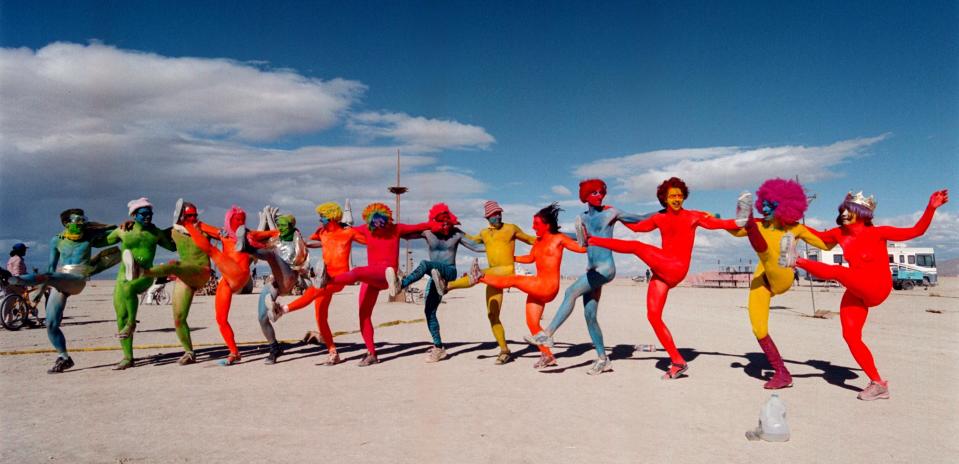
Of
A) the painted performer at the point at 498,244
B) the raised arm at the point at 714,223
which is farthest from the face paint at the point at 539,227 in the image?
the raised arm at the point at 714,223

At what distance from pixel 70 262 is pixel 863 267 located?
11372 millimetres

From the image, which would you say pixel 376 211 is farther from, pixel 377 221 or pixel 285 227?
pixel 285 227

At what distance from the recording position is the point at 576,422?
224 inches

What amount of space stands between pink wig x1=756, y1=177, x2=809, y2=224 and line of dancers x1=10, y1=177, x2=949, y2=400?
0.01m

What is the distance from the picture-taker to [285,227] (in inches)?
377

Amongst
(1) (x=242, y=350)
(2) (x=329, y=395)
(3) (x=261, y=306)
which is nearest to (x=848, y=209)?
(2) (x=329, y=395)

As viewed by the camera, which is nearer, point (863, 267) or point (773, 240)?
point (863, 267)

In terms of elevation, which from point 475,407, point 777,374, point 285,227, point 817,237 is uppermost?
point 285,227

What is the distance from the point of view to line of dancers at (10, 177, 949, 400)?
680 centimetres

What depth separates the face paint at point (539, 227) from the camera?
8.58 metres

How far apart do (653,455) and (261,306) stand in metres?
6.85

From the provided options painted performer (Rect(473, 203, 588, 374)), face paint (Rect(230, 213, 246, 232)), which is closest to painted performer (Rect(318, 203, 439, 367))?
painted performer (Rect(473, 203, 588, 374))

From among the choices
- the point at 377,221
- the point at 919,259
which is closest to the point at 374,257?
the point at 377,221

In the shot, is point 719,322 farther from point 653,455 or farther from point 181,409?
point 181,409
